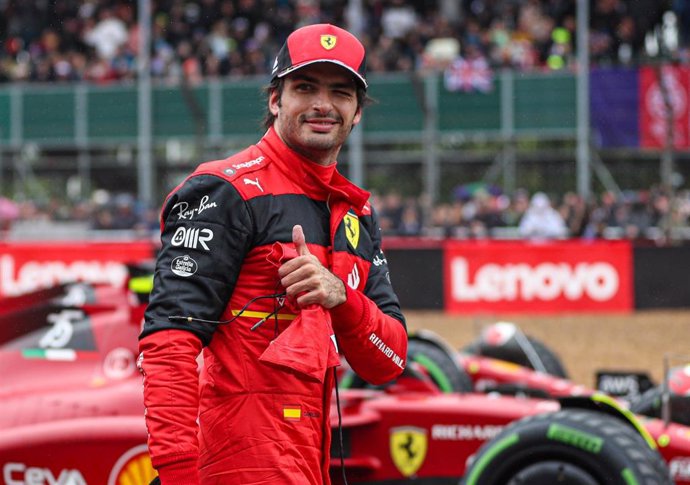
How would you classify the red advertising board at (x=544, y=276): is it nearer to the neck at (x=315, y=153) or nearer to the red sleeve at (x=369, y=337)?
the red sleeve at (x=369, y=337)

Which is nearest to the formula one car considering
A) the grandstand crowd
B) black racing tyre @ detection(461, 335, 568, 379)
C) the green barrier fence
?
black racing tyre @ detection(461, 335, 568, 379)

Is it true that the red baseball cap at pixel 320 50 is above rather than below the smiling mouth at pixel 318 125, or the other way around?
above

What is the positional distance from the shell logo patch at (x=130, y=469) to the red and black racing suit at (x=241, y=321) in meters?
2.00

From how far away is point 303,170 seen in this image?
2.75 m

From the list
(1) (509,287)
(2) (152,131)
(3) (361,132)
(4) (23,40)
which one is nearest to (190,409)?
(1) (509,287)

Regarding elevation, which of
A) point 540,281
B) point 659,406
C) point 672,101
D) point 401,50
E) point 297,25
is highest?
point 297,25

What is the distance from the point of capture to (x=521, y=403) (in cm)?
545

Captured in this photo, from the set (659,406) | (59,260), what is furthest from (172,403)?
(59,260)

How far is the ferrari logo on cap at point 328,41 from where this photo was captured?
2.72 m

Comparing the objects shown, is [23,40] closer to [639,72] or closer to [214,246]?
[639,72]

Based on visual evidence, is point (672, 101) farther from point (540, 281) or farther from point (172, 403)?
point (172, 403)

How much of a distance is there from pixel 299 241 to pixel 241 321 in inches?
9.3

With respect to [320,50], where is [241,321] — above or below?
below

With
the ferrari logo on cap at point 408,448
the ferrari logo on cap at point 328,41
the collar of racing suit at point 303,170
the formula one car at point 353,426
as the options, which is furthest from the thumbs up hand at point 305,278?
the ferrari logo on cap at point 408,448
